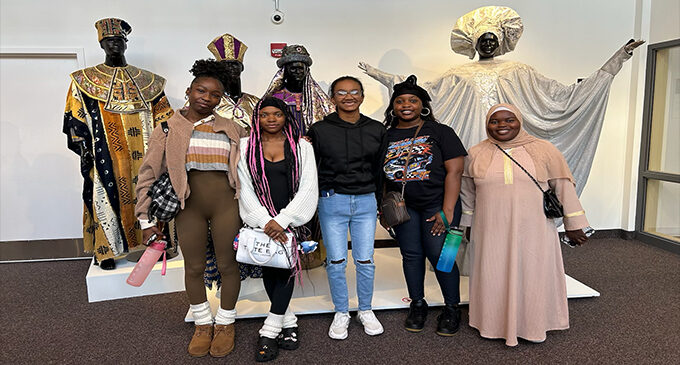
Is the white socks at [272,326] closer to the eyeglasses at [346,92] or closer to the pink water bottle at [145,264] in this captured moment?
the pink water bottle at [145,264]

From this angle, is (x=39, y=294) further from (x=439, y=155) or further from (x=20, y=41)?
(x=439, y=155)

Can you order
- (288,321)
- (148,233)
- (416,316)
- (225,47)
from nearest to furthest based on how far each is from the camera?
(148,233) → (288,321) → (416,316) → (225,47)

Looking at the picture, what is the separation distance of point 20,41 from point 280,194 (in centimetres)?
321

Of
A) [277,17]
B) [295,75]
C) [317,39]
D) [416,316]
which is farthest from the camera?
[317,39]

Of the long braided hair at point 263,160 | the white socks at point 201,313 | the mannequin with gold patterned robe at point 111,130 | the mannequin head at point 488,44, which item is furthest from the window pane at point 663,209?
the mannequin with gold patterned robe at point 111,130

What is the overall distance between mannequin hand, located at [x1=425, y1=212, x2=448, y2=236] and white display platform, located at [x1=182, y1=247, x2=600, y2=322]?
2.22 ft

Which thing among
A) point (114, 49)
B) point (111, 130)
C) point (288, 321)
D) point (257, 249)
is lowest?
point (288, 321)

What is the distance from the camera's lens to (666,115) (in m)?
4.15

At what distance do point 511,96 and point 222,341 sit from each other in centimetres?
244

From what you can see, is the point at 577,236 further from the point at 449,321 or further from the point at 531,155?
the point at 449,321

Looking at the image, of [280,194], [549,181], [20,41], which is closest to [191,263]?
[280,194]

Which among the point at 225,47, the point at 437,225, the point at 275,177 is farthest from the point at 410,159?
the point at 225,47

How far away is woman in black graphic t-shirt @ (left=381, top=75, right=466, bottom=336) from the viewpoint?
2.27 m

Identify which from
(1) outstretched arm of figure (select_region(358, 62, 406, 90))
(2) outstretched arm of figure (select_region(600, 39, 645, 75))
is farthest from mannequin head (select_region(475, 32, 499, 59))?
(2) outstretched arm of figure (select_region(600, 39, 645, 75))
